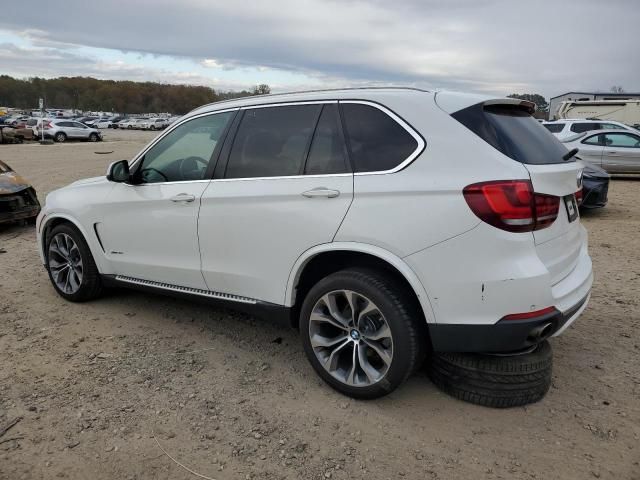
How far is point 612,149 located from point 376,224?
1426cm

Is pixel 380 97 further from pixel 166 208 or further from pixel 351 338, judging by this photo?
pixel 166 208

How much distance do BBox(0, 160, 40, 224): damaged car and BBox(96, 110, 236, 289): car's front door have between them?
4.40 meters

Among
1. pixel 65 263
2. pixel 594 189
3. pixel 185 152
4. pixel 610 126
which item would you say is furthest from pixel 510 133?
pixel 610 126

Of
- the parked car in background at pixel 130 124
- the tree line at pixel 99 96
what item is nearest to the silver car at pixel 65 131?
the parked car in background at pixel 130 124

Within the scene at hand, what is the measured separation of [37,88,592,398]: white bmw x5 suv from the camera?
272cm

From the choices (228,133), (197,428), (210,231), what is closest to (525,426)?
(197,428)

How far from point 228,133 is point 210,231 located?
0.73 meters

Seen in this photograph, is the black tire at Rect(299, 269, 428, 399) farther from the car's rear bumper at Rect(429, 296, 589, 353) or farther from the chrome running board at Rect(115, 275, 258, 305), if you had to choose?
the chrome running board at Rect(115, 275, 258, 305)

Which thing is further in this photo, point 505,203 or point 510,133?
point 510,133

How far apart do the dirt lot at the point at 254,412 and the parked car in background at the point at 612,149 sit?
38.4 feet

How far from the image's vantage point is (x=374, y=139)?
3104 mm

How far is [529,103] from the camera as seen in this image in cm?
344

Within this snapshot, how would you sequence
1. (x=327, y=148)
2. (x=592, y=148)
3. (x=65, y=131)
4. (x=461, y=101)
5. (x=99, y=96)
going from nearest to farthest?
(x=461, y=101) → (x=327, y=148) → (x=592, y=148) → (x=65, y=131) → (x=99, y=96)

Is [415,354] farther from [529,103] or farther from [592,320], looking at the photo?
[592,320]
